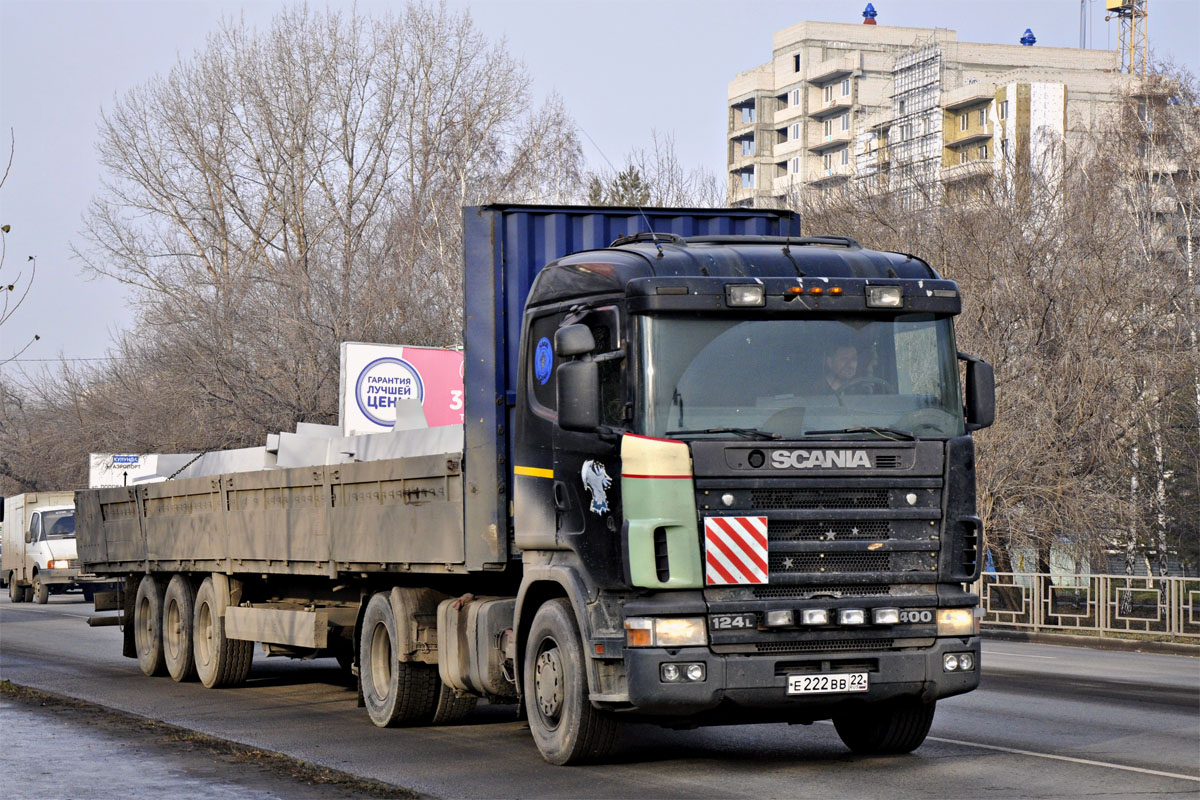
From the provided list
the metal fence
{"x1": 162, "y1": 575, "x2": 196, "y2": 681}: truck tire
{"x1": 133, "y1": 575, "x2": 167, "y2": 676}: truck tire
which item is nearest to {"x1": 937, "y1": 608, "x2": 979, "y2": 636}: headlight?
{"x1": 162, "y1": 575, "x2": 196, "y2": 681}: truck tire

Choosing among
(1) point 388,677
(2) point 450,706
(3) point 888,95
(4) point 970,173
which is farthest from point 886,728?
(3) point 888,95

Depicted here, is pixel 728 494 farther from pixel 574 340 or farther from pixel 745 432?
pixel 574 340

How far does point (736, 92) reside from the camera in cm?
12431

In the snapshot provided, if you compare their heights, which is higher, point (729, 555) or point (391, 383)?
point (391, 383)

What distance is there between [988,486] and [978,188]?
23.6 ft

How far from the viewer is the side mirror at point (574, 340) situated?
8.72 m

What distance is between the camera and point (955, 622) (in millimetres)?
8820

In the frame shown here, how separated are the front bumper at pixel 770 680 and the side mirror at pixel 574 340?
1.68 m

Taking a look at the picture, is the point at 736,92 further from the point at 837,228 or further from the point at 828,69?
the point at 837,228

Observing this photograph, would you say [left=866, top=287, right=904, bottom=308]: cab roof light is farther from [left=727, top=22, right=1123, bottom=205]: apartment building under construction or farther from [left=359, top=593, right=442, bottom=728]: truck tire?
[left=727, top=22, right=1123, bottom=205]: apartment building under construction

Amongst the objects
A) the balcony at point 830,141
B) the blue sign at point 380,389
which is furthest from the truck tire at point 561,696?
the balcony at point 830,141

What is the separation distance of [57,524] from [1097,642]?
2538 cm

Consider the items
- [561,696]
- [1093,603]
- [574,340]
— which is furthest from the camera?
[1093,603]

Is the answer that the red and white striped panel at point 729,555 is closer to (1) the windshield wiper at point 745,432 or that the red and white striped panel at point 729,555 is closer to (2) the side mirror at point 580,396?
(1) the windshield wiper at point 745,432
